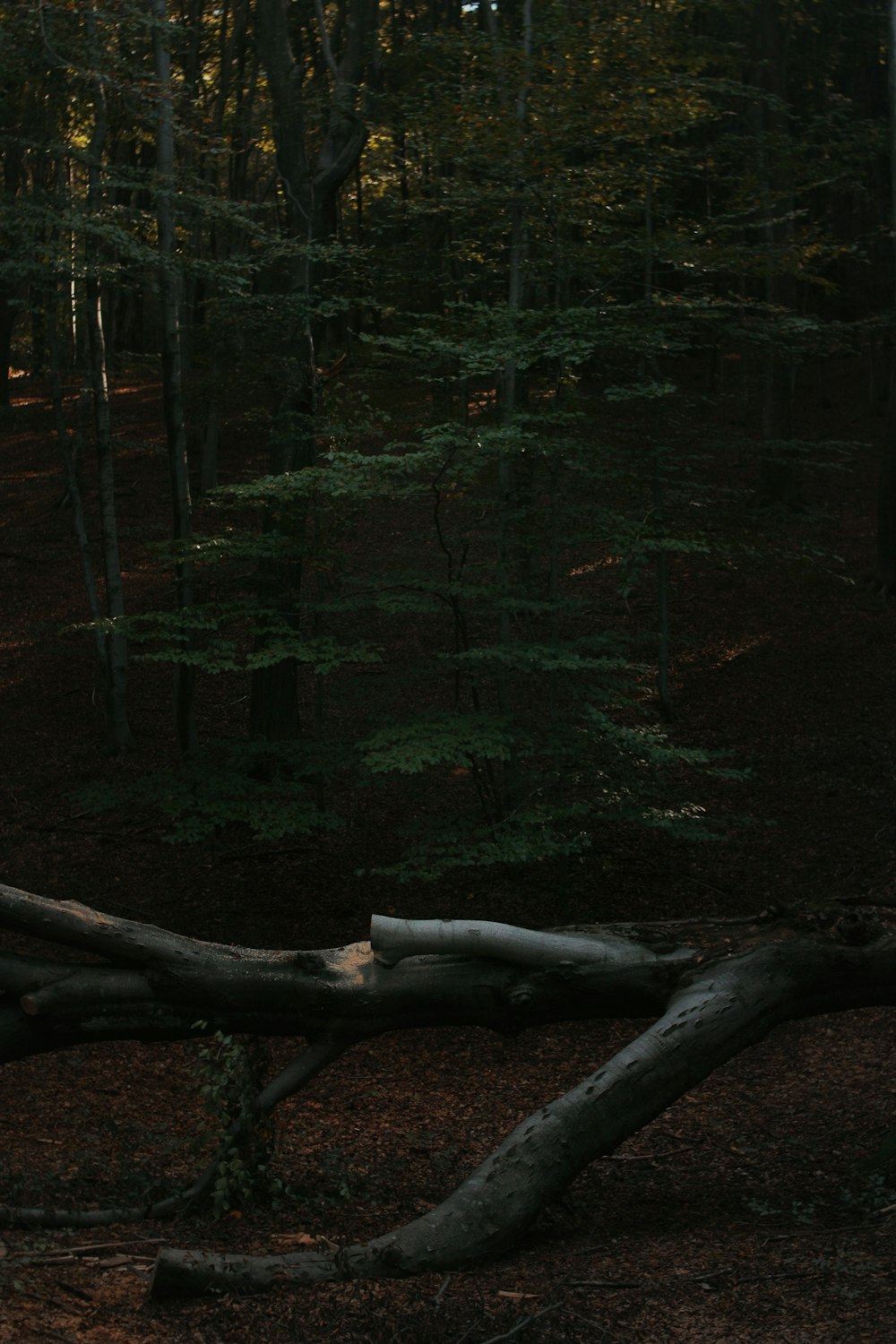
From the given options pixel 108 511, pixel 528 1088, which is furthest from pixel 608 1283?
pixel 108 511

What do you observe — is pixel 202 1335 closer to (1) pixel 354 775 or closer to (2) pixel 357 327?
(1) pixel 354 775

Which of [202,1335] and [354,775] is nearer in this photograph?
[202,1335]

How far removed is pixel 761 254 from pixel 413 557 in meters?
5.78

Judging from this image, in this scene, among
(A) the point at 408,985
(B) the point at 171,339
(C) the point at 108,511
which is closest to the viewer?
(A) the point at 408,985

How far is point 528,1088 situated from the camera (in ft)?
25.6

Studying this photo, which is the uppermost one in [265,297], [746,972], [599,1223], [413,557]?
[265,297]

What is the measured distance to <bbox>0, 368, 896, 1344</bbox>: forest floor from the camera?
13.0 feet

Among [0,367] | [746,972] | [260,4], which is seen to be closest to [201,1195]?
[746,972]

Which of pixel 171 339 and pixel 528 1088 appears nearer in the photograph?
pixel 528 1088

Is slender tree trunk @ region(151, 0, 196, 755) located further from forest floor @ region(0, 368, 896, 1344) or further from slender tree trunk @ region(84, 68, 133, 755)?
forest floor @ region(0, 368, 896, 1344)

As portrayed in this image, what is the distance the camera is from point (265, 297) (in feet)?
33.3

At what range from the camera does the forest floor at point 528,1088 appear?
397 cm

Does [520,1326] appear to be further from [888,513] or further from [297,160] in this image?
[888,513]

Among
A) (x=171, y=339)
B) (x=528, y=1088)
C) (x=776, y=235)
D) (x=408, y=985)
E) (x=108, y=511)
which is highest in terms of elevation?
(x=776, y=235)
